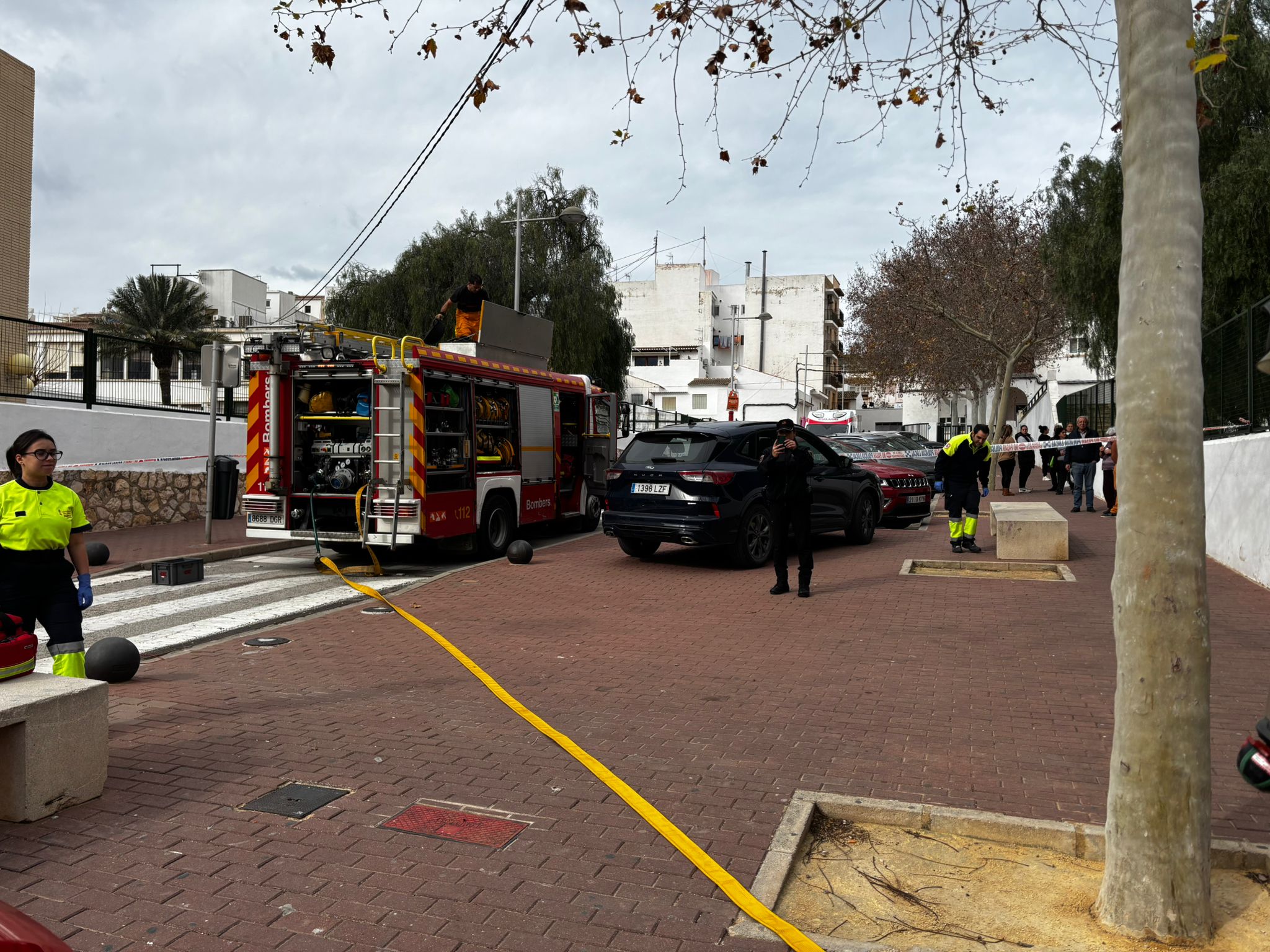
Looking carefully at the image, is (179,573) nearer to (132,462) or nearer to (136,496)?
(136,496)

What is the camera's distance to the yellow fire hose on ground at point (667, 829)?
133 inches

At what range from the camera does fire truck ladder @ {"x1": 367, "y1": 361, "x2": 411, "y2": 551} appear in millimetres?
11820

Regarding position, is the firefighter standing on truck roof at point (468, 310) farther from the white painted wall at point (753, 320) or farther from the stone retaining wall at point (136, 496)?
the white painted wall at point (753, 320)

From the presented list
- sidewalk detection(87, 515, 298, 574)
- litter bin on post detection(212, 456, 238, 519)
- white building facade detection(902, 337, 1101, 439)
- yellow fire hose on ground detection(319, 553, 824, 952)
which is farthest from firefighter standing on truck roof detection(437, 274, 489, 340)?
white building facade detection(902, 337, 1101, 439)

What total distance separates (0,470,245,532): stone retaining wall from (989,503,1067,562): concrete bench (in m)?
12.5

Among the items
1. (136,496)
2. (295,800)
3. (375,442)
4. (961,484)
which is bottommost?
(295,800)

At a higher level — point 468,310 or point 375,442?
point 468,310

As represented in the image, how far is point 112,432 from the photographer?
635 inches

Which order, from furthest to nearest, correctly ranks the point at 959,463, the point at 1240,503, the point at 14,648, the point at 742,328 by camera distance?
the point at 742,328 < the point at 959,463 < the point at 1240,503 < the point at 14,648

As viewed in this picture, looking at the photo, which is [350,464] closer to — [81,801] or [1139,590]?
[81,801]

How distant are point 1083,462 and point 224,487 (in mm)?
15655

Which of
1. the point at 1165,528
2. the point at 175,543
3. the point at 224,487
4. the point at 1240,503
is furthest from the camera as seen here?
the point at 224,487

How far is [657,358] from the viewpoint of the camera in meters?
84.4

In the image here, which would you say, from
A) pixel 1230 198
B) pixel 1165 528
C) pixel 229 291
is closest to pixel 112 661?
pixel 1165 528
